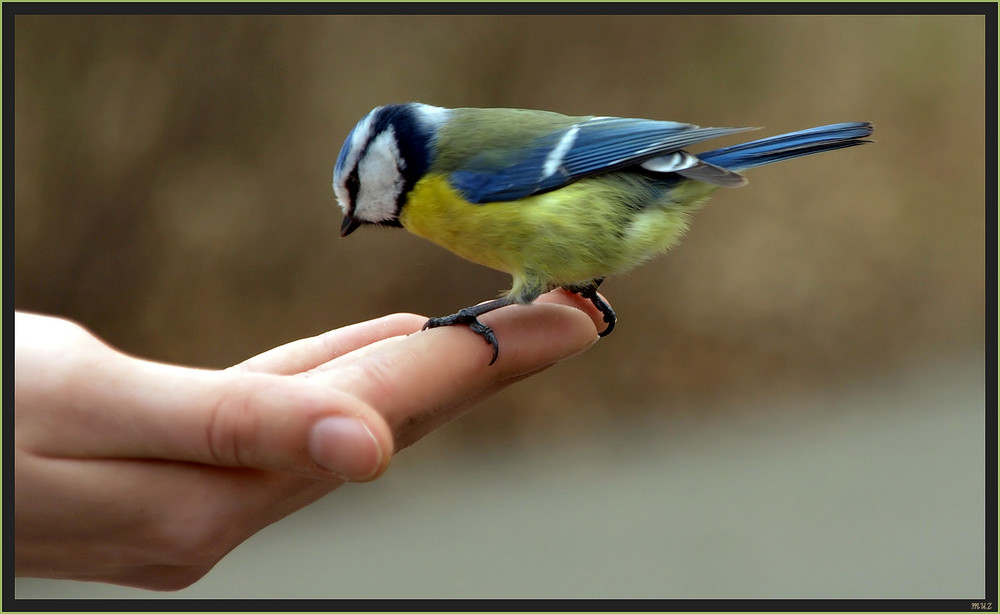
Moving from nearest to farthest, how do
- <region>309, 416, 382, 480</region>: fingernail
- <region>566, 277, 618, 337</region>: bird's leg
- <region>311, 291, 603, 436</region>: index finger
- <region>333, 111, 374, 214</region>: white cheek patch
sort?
<region>309, 416, 382, 480</region>: fingernail < <region>311, 291, 603, 436</region>: index finger < <region>333, 111, 374, 214</region>: white cheek patch < <region>566, 277, 618, 337</region>: bird's leg

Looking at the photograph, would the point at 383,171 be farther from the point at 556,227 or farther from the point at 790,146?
the point at 790,146

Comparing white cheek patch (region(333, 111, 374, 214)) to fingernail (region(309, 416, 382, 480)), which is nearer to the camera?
fingernail (region(309, 416, 382, 480))

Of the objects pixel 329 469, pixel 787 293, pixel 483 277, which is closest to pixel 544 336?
pixel 329 469

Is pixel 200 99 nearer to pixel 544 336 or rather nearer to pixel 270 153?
pixel 270 153

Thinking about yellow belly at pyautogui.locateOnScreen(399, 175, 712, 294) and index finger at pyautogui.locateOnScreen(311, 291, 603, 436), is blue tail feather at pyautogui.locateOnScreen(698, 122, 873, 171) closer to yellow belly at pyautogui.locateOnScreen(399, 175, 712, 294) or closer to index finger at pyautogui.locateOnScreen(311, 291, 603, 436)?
yellow belly at pyautogui.locateOnScreen(399, 175, 712, 294)

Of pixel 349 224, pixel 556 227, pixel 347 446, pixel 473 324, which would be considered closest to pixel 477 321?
pixel 473 324

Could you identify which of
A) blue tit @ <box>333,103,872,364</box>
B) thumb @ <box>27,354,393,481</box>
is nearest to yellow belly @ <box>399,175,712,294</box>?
blue tit @ <box>333,103,872,364</box>

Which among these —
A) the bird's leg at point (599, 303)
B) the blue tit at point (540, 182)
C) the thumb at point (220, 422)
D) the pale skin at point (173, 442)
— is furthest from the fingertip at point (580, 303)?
the thumb at point (220, 422)
